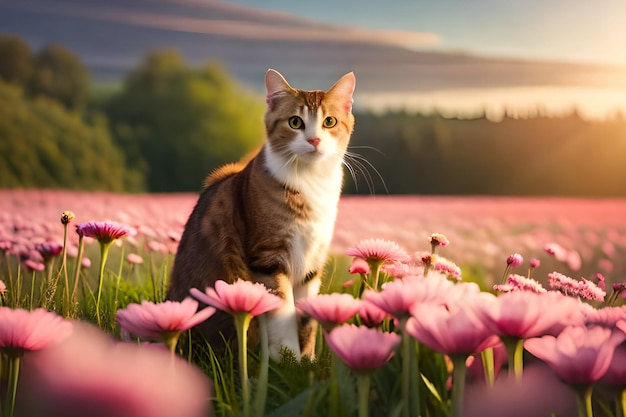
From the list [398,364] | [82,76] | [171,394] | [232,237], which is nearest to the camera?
[171,394]

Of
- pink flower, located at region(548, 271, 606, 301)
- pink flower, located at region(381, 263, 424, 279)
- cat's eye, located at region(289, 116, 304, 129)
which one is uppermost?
cat's eye, located at region(289, 116, 304, 129)

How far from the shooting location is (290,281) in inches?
103

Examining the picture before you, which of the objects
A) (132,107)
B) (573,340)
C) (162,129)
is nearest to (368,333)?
(573,340)

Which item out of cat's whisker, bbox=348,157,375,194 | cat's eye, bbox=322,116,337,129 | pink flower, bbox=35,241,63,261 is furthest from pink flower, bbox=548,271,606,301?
pink flower, bbox=35,241,63,261

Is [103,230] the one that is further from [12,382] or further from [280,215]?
[12,382]

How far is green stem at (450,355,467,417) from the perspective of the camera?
106cm

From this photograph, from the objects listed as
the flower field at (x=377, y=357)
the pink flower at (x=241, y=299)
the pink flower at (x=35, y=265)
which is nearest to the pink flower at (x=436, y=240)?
the flower field at (x=377, y=357)

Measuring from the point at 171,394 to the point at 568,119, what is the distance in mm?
10385

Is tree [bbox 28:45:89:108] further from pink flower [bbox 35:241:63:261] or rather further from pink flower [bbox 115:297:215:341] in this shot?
pink flower [bbox 115:297:215:341]

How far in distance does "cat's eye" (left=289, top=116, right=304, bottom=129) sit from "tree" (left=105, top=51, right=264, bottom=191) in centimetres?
624

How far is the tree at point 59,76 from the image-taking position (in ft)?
34.5

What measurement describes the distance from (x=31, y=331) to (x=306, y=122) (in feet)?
6.41

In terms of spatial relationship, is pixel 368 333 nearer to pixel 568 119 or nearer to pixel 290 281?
pixel 290 281

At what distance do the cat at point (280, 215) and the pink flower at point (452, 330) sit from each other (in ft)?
4.61
